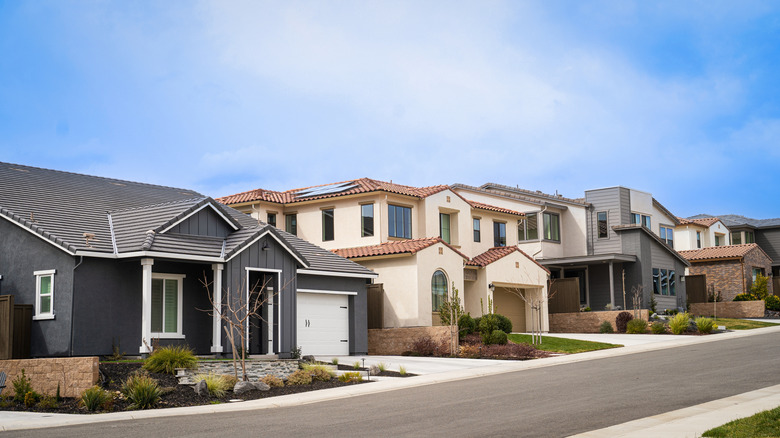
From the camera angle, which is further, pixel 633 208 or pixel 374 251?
pixel 633 208

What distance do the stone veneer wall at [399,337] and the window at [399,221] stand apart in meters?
6.04

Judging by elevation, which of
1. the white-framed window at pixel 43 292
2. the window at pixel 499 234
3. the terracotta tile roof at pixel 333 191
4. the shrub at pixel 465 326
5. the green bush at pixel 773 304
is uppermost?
the terracotta tile roof at pixel 333 191

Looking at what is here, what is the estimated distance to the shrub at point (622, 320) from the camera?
3728 cm

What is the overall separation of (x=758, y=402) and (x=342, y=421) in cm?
761

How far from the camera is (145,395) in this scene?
1767 cm

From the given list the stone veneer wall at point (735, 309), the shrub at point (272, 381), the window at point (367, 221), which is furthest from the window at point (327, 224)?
the stone veneer wall at point (735, 309)

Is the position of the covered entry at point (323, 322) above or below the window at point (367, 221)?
below

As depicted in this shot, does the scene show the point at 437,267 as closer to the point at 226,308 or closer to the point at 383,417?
the point at 226,308

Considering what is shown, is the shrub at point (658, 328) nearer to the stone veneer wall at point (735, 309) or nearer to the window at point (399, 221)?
the stone veneer wall at point (735, 309)

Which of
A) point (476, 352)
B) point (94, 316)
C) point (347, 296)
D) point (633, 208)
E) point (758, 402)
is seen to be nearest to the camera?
point (758, 402)

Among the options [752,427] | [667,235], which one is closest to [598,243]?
[667,235]

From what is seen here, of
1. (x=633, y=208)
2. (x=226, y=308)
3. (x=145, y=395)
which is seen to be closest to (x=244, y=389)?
(x=145, y=395)

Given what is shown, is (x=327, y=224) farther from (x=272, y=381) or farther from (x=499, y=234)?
(x=272, y=381)

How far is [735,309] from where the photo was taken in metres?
44.7
